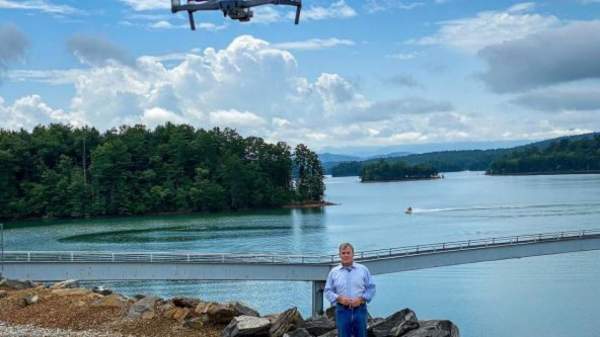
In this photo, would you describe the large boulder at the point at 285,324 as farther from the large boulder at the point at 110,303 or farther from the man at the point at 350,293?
the large boulder at the point at 110,303

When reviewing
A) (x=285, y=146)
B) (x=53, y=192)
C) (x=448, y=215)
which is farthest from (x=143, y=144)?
(x=448, y=215)

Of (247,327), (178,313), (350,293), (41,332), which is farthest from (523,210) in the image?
(350,293)

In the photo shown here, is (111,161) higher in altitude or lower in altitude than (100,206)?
higher

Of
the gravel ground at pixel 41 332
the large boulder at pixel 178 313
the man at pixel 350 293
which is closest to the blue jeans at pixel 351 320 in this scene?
the man at pixel 350 293

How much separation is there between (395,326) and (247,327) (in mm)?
3201

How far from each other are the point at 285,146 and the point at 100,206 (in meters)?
40.8

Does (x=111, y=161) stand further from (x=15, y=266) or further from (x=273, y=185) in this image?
(x=15, y=266)

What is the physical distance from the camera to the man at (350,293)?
1101 cm

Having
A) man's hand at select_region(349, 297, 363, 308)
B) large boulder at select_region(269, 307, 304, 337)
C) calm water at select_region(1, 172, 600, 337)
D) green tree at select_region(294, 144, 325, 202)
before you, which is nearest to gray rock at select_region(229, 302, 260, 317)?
large boulder at select_region(269, 307, 304, 337)

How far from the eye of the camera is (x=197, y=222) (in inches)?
3994

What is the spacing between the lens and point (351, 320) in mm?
11195

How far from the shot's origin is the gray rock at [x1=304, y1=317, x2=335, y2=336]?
14.8 meters

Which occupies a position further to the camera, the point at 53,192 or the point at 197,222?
the point at 53,192

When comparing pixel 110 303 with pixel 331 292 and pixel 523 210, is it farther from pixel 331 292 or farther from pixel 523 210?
pixel 523 210
